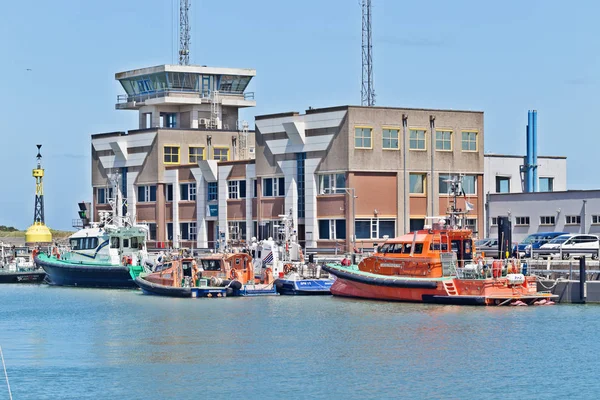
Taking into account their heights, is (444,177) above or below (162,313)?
above

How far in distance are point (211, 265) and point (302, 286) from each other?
557cm

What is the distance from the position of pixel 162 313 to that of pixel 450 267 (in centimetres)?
1420

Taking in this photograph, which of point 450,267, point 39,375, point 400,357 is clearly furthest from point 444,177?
point 39,375

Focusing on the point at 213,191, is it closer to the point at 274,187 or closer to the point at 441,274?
the point at 274,187

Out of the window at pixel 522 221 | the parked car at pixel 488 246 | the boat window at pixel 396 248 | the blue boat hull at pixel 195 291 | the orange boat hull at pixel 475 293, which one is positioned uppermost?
the window at pixel 522 221

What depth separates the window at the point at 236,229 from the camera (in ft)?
293

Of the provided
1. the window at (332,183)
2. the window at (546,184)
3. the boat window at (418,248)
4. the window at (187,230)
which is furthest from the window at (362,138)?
the boat window at (418,248)

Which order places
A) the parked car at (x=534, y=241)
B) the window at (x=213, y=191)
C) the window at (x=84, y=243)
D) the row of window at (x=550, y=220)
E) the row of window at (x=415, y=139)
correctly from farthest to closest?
the window at (x=213, y=191) → the window at (x=84, y=243) → the row of window at (x=415, y=139) → the row of window at (x=550, y=220) → the parked car at (x=534, y=241)

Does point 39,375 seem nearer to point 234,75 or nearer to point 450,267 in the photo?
point 450,267

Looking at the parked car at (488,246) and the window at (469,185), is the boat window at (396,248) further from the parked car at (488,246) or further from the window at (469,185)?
the window at (469,185)

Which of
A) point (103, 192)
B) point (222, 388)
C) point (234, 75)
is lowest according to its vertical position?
point (222, 388)

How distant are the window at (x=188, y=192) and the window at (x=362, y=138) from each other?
58.7 feet

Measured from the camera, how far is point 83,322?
57312 millimetres

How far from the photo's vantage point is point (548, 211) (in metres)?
83.9
